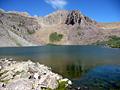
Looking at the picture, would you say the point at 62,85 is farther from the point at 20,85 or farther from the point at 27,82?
the point at 20,85

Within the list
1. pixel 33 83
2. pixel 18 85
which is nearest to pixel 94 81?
pixel 33 83

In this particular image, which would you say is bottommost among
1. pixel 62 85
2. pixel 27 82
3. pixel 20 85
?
pixel 62 85

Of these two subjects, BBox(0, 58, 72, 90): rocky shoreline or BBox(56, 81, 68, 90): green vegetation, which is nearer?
BBox(0, 58, 72, 90): rocky shoreline

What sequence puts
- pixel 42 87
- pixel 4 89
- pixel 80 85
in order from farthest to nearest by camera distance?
pixel 80 85, pixel 42 87, pixel 4 89

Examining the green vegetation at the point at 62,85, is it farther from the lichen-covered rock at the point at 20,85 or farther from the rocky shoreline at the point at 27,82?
the lichen-covered rock at the point at 20,85

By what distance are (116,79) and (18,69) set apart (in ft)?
80.4

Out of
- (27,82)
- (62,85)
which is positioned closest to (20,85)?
(27,82)

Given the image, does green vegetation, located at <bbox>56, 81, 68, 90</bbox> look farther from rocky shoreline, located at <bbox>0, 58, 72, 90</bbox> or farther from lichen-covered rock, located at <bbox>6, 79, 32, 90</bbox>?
lichen-covered rock, located at <bbox>6, 79, 32, 90</bbox>

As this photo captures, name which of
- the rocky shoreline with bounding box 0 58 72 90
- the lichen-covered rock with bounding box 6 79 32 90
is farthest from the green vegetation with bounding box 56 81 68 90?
the lichen-covered rock with bounding box 6 79 32 90

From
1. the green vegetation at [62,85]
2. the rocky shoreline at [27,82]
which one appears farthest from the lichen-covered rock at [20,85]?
the green vegetation at [62,85]

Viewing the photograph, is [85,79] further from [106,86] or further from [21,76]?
[21,76]

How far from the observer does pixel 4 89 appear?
148ft

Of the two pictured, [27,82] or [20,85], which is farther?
[27,82]

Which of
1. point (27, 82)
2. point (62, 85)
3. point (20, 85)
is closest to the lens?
point (20, 85)
